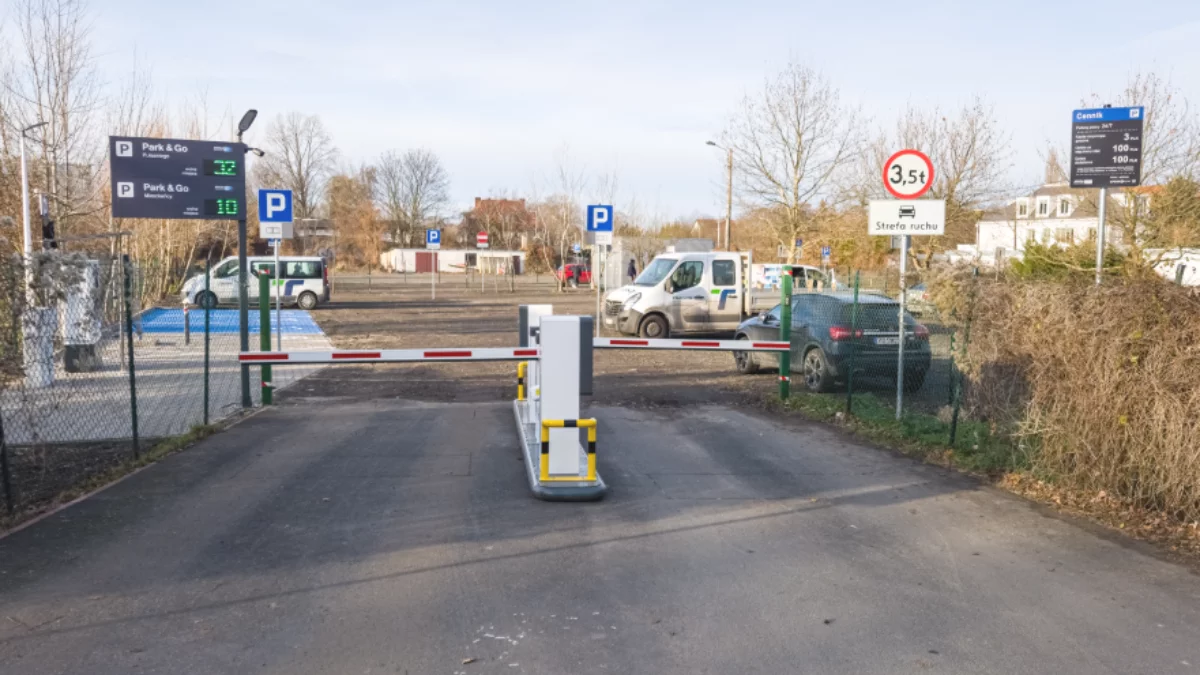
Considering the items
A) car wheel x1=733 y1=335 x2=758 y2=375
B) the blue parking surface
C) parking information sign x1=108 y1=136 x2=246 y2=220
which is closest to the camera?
parking information sign x1=108 y1=136 x2=246 y2=220

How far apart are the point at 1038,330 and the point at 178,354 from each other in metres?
14.5

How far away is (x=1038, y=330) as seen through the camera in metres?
7.73

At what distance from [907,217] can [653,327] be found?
10.9m

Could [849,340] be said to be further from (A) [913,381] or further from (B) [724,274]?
(B) [724,274]

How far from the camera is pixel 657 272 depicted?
69.6ft

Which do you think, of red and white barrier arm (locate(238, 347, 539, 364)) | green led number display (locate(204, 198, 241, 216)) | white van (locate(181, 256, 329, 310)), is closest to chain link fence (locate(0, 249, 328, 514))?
red and white barrier arm (locate(238, 347, 539, 364))

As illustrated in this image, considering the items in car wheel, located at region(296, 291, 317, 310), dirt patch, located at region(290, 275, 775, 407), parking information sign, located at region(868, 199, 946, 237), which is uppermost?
parking information sign, located at region(868, 199, 946, 237)

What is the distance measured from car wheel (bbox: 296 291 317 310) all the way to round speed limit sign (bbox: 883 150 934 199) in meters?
Answer: 25.9

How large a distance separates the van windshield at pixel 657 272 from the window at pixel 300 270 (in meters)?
15.5

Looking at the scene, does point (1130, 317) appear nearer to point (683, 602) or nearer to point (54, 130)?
point (683, 602)

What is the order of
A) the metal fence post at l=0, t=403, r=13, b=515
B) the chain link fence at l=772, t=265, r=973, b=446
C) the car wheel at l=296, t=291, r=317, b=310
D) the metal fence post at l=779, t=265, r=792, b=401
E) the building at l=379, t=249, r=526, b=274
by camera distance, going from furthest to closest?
the building at l=379, t=249, r=526, b=274 → the car wheel at l=296, t=291, r=317, b=310 → the metal fence post at l=779, t=265, r=792, b=401 → the chain link fence at l=772, t=265, r=973, b=446 → the metal fence post at l=0, t=403, r=13, b=515

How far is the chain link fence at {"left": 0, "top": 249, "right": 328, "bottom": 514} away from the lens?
250 inches

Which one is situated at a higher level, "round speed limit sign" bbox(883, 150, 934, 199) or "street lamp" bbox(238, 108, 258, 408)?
"round speed limit sign" bbox(883, 150, 934, 199)

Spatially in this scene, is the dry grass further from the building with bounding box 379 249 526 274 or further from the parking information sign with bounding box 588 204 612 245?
the building with bounding box 379 249 526 274
